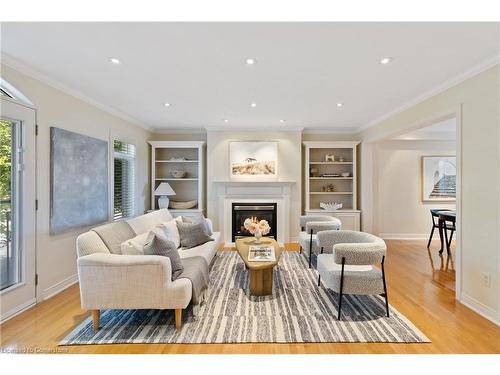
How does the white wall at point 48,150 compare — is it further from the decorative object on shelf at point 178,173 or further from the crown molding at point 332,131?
the crown molding at point 332,131

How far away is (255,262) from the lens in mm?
2871

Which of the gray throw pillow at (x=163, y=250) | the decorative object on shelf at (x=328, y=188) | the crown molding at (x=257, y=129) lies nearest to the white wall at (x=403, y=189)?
the decorative object on shelf at (x=328, y=188)

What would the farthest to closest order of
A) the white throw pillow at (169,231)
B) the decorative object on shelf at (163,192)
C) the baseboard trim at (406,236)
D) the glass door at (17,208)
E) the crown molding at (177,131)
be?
the baseboard trim at (406,236)
the crown molding at (177,131)
the decorative object on shelf at (163,192)
the white throw pillow at (169,231)
the glass door at (17,208)

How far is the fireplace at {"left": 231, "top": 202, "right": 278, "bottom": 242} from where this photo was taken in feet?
17.8

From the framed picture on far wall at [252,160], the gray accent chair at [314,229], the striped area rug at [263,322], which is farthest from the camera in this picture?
the framed picture on far wall at [252,160]

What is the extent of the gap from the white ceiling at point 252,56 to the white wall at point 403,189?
91.3 inches

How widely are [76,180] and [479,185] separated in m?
4.53

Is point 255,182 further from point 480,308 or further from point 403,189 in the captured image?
point 480,308

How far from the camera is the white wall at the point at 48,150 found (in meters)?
2.78

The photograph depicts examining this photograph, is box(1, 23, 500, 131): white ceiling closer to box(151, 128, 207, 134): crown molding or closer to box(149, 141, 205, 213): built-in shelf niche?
box(151, 128, 207, 134): crown molding

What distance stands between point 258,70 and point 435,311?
9.90ft

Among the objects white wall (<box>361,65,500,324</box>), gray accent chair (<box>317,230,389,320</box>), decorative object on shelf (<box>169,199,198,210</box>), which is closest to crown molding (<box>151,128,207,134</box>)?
decorative object on shelf (<box>169,199,198,210</box>)

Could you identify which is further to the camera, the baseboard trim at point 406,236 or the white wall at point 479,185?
the baseboard trim at point 406,236

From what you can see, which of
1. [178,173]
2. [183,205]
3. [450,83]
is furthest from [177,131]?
[450,83]
